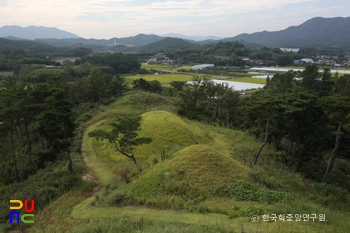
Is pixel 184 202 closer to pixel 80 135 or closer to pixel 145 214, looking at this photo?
pixel 145 214

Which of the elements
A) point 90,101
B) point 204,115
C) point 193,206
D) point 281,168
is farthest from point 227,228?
point 90,101

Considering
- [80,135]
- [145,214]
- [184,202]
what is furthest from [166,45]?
[145,214]

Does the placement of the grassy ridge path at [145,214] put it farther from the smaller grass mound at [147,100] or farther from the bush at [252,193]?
the smaller grass mound at [147,100]

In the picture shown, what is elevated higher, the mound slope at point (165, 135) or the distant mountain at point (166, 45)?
the distant mountain at point (166, 45)

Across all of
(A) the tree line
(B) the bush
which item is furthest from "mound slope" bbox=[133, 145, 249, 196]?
(A) the tree line

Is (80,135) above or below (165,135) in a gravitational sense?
below

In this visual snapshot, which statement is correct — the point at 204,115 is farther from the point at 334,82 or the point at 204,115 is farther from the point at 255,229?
the point at 255,229

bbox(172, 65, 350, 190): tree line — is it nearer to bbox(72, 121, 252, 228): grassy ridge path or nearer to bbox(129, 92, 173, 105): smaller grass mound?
bbox(72, 121, 252, 228): grassy ridge path

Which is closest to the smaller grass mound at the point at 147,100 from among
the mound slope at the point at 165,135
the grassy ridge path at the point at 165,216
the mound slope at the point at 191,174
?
the mound slope at the point at 165,135
